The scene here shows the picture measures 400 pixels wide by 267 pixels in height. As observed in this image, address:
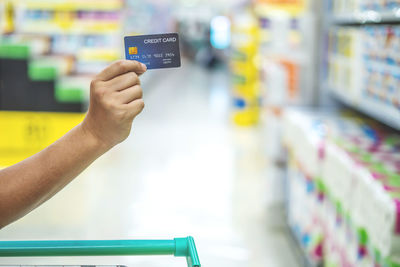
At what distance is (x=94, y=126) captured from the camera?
1355mm

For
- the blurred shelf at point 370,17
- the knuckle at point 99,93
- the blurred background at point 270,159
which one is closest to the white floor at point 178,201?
the blurred background at point 270,159

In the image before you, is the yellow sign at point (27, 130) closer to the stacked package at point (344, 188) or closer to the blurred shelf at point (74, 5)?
the stacked package at point (344, 188)

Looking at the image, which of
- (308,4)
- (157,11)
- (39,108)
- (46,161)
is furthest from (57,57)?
(157,11)

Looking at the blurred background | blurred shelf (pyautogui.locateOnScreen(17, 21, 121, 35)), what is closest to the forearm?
the blurred background

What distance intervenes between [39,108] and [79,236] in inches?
50.2

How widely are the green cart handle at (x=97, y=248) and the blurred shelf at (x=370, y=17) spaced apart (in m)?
1.86

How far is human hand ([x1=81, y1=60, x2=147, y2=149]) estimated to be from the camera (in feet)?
4.27

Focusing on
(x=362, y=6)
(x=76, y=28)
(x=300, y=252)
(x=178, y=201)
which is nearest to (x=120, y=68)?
(x=362, y=6)

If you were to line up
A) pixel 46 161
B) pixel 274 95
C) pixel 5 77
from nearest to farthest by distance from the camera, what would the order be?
pixel 46 161 → pixel 5 77 → pixel 274 95

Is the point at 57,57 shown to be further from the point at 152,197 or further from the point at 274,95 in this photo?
the point at 274,95

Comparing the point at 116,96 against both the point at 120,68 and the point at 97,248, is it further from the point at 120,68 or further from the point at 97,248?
the point at 97,248

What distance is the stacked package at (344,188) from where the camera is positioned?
202 cm

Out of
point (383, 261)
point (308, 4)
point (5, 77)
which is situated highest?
point (308, 4)

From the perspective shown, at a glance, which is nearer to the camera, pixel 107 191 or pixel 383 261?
pixel 383 261
